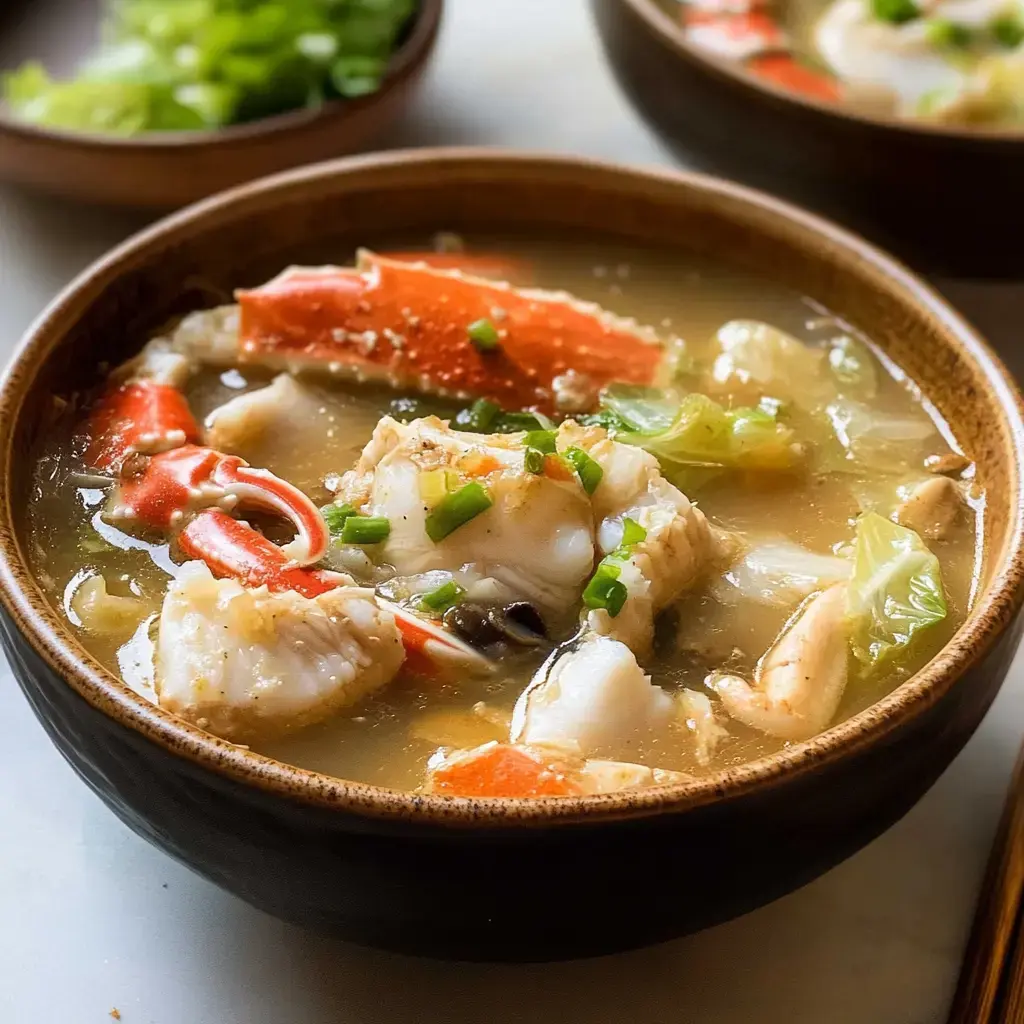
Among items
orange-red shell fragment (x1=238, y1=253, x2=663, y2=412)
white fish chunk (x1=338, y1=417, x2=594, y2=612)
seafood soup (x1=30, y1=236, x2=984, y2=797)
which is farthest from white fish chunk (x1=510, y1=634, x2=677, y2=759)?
orange-red shell fragment (x1=238, y1=253, x2=663, y2=412)

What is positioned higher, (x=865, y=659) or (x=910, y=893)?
(x=865, y=659)

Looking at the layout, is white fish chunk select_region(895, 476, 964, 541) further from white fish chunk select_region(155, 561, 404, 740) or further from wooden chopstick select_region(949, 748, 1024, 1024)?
white fish chunk select_region(155, 561, 404, 740)

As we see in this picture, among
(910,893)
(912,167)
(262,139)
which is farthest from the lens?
(262,139)

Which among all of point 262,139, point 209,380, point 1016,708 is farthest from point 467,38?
point 1016,708

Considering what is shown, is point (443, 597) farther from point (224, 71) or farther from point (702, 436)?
point (224, 71)

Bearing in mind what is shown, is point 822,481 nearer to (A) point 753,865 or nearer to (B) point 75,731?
(A) point 753,865

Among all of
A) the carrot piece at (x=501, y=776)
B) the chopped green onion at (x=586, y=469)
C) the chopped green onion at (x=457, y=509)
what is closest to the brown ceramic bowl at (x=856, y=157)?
the chopped green onion at (x=586, y=469)

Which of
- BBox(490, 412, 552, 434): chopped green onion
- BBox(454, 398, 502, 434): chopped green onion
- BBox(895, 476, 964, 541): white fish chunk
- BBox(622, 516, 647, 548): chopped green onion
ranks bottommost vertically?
BBox(895, 476, 964, 541): white fish chunk
